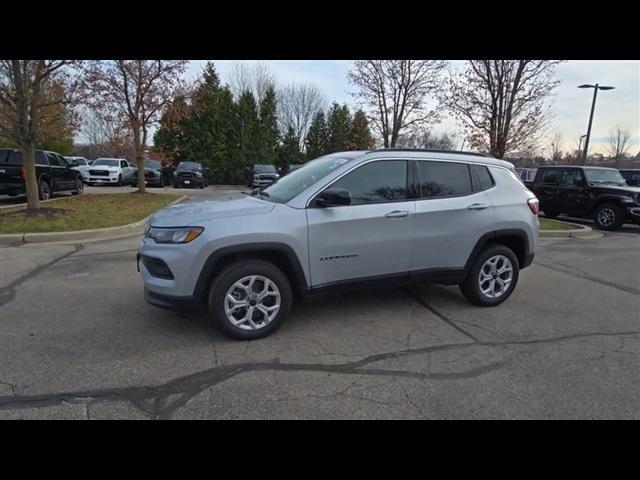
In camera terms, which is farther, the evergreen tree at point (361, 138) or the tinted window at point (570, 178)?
the evergreen tree at point (361, 138)

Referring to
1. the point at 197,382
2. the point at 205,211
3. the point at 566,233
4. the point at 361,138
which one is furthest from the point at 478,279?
the point at 361,138

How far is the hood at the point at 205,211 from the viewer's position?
3.58 meters

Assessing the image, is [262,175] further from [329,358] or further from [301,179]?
[329,358]

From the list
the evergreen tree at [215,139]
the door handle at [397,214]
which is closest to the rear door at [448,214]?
the door handle at [397,214]

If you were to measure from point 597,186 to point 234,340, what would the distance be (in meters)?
13.2

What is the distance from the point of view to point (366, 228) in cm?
398

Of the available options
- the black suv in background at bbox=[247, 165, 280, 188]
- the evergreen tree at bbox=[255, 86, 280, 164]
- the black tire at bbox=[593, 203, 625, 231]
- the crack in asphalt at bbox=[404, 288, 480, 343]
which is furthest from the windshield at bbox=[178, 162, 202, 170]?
the crack in asphalt at bbox=[404, 288, 480, 343]

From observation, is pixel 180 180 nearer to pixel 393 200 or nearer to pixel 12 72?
pixel 12 72

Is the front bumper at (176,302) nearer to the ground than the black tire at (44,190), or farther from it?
nearer to the ground

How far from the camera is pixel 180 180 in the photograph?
22859mm

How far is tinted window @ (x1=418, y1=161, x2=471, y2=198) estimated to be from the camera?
437 cm

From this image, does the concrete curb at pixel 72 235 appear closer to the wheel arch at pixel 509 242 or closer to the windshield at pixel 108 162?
the wheel arch at pixel 509 242

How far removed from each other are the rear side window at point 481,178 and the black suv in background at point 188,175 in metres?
20.9

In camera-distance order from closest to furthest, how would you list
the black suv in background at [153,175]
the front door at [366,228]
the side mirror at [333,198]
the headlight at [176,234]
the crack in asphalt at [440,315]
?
the headlight at [176,234]
the side mirror at [333,198]
the front door at [366,228]
the crack in asphalt at [440,315]
the black suv in background at [153,175]
